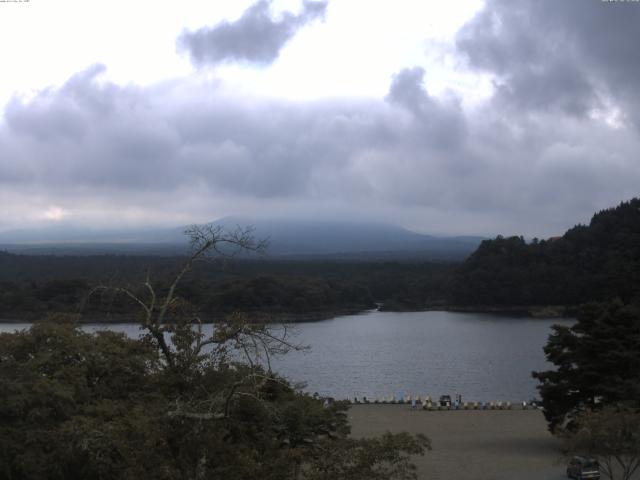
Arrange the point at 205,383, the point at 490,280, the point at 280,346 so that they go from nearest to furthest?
the point at 280,346, the point at 205,383, the point at 490,280

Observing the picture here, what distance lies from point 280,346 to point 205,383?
41.7 inches

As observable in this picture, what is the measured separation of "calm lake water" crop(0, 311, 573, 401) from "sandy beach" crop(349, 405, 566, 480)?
13.1 feet

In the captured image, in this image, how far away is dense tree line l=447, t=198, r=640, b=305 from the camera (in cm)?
6247

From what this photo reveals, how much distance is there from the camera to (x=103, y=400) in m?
9.71

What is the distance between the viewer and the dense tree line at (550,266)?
205 ft

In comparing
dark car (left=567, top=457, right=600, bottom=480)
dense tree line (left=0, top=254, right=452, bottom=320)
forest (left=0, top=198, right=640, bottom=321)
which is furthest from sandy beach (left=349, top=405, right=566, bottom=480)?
forest (left=0, top=198, right=640, bottom=321)

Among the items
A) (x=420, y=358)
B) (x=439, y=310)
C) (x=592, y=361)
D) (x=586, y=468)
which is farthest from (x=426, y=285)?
(x=586, y=468)

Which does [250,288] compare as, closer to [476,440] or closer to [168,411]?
[476,440]

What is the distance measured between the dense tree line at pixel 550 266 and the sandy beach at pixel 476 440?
40.8 metres

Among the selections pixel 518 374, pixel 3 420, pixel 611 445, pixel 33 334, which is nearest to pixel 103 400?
pixel 3 420

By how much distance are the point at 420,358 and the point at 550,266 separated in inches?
1300

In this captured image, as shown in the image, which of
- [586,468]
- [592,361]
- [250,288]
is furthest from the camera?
[250,288]

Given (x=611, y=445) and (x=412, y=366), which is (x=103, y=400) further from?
(x=412, y=366)

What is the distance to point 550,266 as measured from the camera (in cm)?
6569
